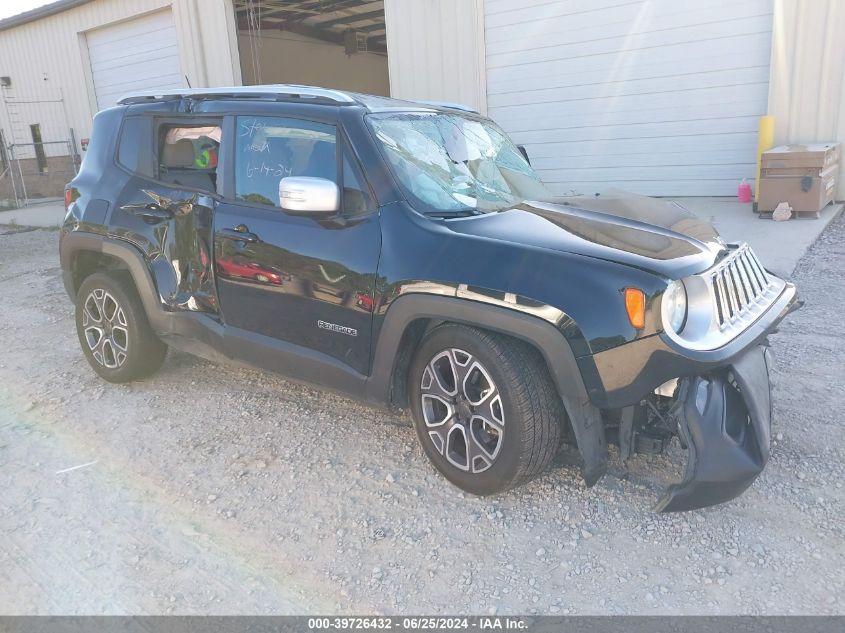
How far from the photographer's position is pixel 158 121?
4348 mm

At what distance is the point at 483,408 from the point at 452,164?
1.42 metres

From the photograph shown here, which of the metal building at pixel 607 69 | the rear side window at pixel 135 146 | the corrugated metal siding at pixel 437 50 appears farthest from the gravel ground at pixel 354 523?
the corrugated metal siding at pixel 437 50

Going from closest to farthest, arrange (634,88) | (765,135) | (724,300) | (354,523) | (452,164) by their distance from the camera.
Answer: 1. (724,300)
2. (354,523)
3. (452,164)
4. (765,135)
5. (634,88)

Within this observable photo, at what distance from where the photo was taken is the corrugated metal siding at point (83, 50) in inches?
A: 570

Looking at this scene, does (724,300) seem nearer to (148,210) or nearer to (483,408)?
(483,408)

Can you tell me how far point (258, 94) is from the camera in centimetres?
391

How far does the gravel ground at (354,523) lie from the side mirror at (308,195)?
4.31ft

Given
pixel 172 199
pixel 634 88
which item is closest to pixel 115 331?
pixel 172 199

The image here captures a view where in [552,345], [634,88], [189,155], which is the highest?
[634,88]

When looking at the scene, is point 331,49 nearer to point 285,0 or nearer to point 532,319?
point 285,0

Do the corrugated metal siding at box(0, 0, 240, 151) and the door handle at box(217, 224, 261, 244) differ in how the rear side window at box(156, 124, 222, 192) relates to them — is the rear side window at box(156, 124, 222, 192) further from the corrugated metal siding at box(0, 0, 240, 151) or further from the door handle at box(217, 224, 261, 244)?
the corrugated metal siding at box(0, 0, 240, 151)

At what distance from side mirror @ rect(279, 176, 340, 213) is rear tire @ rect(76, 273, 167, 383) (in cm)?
177

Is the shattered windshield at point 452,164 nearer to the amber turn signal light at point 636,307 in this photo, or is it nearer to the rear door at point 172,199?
the amber turn signal light at point 636,307

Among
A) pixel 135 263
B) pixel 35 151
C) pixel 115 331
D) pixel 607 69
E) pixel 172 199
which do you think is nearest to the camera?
pixel 172 199
